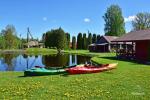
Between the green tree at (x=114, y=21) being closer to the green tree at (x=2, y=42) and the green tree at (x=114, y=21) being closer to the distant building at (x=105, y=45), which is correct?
the distant building at (x=105, y=45)

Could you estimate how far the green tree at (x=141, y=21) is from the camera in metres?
93.2

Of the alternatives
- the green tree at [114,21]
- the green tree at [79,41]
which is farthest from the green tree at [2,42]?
the green tree at [114,21]

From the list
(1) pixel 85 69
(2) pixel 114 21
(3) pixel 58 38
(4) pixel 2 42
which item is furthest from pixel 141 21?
(1) pixel 85 69

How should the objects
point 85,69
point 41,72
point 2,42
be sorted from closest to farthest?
point 41,72, point 85,69, point 2,42

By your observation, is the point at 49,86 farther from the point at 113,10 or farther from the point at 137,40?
the point at 113,10

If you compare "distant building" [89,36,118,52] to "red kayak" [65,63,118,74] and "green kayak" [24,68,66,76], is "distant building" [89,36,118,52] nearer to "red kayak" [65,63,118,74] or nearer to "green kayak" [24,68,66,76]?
"red kayak" [65,63,118,74]

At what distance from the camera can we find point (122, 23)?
285ft

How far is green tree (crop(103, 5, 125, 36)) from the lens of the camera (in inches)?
3406

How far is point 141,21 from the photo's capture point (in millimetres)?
94500

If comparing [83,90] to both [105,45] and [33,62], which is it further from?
[105,45]

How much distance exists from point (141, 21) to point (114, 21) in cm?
1246

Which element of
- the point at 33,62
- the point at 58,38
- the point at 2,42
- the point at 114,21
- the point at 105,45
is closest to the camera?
the point at 33,62

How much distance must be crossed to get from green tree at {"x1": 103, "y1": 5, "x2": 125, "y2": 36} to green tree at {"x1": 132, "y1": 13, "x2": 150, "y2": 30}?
369 inches

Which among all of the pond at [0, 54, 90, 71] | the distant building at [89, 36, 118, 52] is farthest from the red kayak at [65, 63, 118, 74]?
the distant building at [89, 36, 118, 52]
